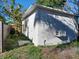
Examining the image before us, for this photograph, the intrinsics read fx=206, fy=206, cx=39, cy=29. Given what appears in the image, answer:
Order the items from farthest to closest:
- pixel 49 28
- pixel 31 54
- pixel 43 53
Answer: pixel 49 28 < pixel 43 53 < pixel 31 54

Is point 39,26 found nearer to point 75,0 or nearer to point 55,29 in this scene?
point 55,29

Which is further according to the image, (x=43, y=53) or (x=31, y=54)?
(x=43, y=53)

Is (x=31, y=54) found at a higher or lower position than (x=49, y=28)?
lower

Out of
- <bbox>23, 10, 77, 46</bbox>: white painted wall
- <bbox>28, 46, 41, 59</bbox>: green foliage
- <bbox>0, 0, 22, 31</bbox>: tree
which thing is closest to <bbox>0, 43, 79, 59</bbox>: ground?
<bbox>28, 46, 41, 59</bbox>: green foliage

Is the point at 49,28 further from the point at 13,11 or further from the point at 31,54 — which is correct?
the point at 13,11

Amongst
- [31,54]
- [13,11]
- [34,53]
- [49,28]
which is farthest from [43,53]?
[13,11]

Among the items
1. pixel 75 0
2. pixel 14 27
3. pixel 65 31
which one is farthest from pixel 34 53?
pixel 14 27

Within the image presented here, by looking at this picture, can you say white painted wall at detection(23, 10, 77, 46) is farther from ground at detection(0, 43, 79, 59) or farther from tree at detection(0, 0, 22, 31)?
tree at detection(0, 0, 22, 31)

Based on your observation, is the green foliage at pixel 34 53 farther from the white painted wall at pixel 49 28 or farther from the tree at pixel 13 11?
the tree at pixel 13 11

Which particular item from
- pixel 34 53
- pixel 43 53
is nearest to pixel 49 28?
pixel 43 53

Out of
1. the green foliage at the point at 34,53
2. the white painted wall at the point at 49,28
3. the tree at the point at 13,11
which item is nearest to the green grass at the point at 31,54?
the green foliage at the point at 34,53

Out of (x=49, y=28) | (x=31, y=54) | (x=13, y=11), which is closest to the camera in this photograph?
(x=31, y=54)

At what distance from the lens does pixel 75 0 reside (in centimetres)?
1683

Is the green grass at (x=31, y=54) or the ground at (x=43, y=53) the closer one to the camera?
the ground at (x=43, y=53)
